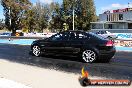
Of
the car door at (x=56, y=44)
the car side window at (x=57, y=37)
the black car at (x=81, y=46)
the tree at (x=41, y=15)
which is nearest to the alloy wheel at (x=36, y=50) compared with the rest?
the black car at (x=81, y=46)

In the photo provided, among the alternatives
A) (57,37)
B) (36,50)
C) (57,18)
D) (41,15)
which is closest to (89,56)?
(57,37)

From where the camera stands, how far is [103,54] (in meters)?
14.3

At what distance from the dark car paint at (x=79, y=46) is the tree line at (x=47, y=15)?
61.2m

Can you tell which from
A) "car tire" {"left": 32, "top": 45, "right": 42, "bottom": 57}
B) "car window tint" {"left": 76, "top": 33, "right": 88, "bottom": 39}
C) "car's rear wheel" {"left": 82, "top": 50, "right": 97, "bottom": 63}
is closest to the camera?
"car's rear wheel" {"left": 82, "top": 50, "right": 97, "bottom": 63}

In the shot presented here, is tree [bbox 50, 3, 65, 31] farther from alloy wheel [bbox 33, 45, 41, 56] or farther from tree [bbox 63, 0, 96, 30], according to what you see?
alloy wheel [bbox 33, 45, 41, 56]

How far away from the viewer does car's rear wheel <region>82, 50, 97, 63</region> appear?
47.2 feet

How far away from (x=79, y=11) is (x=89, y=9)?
2670mm

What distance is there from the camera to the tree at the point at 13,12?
83000 millimetres

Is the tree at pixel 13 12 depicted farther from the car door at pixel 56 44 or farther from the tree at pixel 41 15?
the car door at pixel 56 44

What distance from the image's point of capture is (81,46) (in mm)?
14766

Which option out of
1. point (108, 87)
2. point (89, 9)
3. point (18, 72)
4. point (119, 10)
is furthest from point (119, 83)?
point (119, 10)

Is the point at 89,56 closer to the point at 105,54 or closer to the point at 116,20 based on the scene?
the point at 105,54

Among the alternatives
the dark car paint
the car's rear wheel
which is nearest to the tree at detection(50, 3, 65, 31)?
the dark car paint

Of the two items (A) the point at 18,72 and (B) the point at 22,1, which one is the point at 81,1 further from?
(A) the point at 18,72
